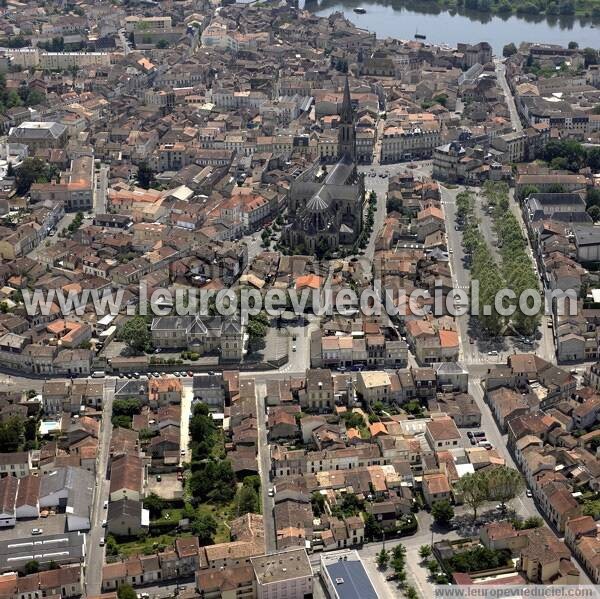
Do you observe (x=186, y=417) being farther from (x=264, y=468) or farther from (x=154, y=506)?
(x=154, y=506)

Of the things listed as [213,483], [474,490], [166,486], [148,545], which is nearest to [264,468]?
[213,483]

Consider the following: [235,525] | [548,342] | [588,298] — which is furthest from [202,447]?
[588,298]

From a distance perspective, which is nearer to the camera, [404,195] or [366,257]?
[366,257]

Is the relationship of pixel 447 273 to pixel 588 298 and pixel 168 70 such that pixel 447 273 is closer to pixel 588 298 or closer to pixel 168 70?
pixel 588 298

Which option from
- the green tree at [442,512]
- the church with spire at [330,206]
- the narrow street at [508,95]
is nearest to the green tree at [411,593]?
the green tree at [442,512]

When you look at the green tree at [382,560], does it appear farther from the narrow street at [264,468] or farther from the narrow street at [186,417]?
the narrow street at [186,417]

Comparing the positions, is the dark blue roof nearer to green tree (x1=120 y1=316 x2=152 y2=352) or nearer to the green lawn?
the green lawn
